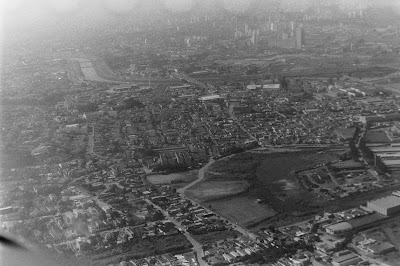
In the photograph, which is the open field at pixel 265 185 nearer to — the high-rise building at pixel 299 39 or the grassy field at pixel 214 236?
the grassy field at pixel 214 236

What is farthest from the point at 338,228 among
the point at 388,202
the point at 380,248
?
the point at 388,202

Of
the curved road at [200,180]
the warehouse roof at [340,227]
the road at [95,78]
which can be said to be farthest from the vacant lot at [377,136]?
the road at [95,78]

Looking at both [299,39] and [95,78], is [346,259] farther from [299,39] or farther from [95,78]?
[299,39]

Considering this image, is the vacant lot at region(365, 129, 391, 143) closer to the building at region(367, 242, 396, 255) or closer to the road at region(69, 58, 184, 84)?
the building at region(367, 242, 396, 255)

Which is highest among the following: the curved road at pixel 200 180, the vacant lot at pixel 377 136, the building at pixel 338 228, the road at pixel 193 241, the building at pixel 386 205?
the building at pixel 386 205

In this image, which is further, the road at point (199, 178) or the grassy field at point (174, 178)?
the grassy field at point (174, 178)

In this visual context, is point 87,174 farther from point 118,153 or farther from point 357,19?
point 357,19

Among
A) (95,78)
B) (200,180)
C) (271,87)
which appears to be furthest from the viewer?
A: (95,78)
